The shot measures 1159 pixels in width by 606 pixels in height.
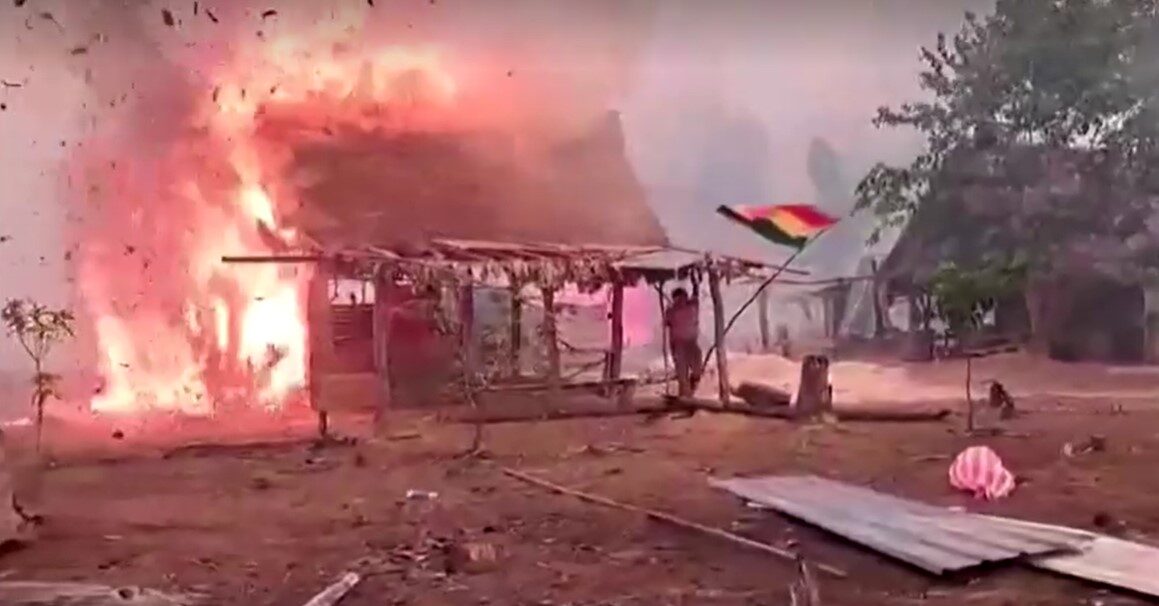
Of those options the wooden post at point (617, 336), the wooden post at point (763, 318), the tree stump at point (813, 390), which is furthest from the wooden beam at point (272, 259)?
the tree stump at point (813, 390)

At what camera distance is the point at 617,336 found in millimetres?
3305

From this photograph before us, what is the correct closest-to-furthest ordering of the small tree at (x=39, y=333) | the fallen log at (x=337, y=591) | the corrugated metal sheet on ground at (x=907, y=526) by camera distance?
the fallen log at (x=337, y=591) → the corrugated metal sheet on ground at (x=907, y=526) → the small tree at (x=39, y=333)

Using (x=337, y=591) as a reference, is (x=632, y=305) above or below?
above

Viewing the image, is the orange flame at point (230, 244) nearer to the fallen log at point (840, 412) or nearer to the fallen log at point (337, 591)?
the fallen log at point (337, 591)

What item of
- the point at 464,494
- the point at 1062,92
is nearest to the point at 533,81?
the point at 464,494

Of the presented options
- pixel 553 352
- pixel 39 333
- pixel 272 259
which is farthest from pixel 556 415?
pixel 39 333

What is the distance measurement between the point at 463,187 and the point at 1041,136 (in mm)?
1404

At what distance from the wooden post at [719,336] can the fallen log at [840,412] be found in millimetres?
39

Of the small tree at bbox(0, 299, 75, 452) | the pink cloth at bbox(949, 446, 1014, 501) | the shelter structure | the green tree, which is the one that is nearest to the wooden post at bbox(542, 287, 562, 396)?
the shelter structure

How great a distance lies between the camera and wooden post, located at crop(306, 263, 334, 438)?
3.21m

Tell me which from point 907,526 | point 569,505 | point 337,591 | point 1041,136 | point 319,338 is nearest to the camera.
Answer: point 337,591

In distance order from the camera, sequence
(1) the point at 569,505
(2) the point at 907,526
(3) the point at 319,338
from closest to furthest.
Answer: (2) the point at 907,526
(1) the point at 569,505
(3) the point at 319,338

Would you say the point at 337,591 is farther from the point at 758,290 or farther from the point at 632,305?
the point at 758,290

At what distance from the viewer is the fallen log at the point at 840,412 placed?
3.29 m
